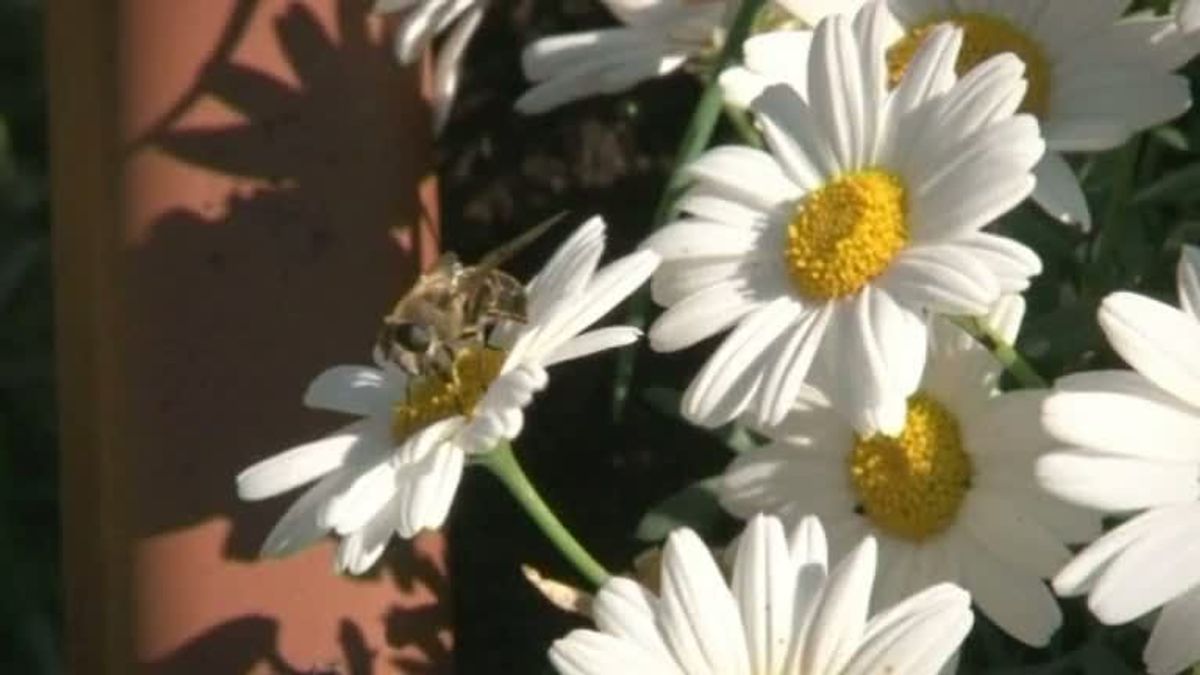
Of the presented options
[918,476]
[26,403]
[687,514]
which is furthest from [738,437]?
[26,403]

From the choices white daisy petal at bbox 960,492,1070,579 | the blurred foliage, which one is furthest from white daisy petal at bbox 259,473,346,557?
the blurred foliage

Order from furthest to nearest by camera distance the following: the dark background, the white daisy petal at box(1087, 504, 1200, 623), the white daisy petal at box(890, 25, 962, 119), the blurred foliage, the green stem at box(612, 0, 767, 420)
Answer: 1. the blurred foliage
2. the dark background
3. the green stem at box(612, 0, 767, 420)
4. the white daisy petal at box(890, 25, 962, 119)
5. the white daisy petal at box(1087, 504, 1200, 623)

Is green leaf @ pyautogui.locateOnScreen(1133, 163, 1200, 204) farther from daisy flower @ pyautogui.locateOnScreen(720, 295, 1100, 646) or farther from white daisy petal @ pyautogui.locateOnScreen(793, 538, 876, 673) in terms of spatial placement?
white daisy petal @ pyautogui.locateOnScreen(793, 538, 876, 673)

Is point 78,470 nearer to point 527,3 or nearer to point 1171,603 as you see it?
point 527,3

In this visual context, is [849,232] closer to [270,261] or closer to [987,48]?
[987,48]

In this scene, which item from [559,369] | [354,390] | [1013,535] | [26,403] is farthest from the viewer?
[26,403]

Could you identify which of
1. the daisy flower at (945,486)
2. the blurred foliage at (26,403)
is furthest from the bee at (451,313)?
the blurred foliage at (26,403)
